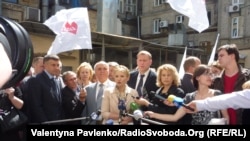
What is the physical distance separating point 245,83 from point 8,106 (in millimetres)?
2535

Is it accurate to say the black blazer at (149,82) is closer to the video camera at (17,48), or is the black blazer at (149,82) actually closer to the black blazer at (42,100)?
the black blazer at (42,100)

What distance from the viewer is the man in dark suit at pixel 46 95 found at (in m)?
4.58

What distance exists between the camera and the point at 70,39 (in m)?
6.25

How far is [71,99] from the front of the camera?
4.92m

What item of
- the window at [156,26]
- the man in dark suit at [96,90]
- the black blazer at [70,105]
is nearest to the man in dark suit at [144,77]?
the man in dark suit at [96,90]

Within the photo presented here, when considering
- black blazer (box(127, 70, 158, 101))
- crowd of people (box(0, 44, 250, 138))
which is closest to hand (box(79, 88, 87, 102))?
crowd of people (box(0, 44, 250, 138))

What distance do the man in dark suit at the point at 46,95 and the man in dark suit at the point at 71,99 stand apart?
113mm

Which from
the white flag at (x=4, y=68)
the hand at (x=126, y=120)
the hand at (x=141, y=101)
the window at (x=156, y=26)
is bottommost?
the hand at (x=126, y=120)

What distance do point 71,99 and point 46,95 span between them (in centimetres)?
39

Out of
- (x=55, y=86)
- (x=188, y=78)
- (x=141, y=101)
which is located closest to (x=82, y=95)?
(x=55, y=86)

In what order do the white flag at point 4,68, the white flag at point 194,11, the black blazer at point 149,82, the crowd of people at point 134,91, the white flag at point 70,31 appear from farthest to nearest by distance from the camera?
the white flag at point 70,31
the white flag at point 194,11
the black blazer at point 149,82
the crowd of people at point 134,91
the white flag at point 4,68

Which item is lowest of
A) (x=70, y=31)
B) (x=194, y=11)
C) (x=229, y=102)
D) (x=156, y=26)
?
(x=229, y=102)

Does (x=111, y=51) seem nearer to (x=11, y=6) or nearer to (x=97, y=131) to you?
(x=11, y=6)

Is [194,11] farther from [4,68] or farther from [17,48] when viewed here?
[4,68]
